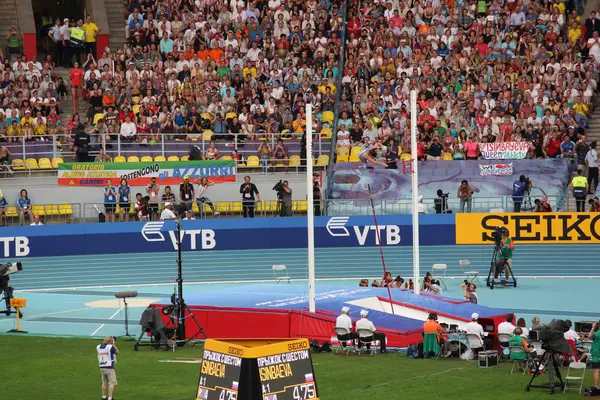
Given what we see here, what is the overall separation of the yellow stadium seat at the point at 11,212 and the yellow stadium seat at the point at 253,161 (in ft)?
25.0

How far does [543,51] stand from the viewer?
4144cm

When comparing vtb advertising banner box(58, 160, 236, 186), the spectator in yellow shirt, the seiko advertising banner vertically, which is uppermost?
the spectator in yellow shirt

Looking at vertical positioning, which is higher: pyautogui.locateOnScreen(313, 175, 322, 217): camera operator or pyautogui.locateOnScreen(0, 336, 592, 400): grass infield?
pyautogui.locateOnScreen(313, 175, 322, 217): camera operator

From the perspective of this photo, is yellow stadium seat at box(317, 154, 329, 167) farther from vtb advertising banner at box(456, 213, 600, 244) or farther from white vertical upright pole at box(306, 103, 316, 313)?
white vertical upright pole at box(306, 103, 316, 313)

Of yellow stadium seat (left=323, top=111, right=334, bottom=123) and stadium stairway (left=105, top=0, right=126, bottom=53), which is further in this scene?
stadium stairway (left=105, top=0, right=126, bottom=53)

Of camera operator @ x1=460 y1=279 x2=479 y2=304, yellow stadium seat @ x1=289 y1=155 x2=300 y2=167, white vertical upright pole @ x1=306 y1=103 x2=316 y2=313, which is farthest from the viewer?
yellow stadium seat @ x1=289 y1=155 x2=300 y2=167

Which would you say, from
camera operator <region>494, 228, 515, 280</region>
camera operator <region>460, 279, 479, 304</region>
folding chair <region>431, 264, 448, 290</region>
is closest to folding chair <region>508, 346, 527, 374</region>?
camera operator <region>460, 279, 479, 304</region>

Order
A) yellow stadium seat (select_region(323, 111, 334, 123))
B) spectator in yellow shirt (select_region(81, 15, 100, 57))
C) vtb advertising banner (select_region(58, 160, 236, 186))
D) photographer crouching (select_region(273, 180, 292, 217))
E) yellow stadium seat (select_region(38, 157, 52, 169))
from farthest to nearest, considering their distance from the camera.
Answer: spectator in yellow shirt (select_region(81, 15, 100, 57)) → yellow stadium seat (select_region(323, 111, 334, 123)) → yellow stadium seat (select_region(38, 157, 52, 169)) → vtb advertising banner (select_region(58, 160, 236, 186)) → photographer crouching (select_region(273, 180, 292, 217))

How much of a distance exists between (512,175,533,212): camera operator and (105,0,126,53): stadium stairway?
17607 millimetres

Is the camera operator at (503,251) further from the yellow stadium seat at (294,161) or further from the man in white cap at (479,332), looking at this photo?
the man in white cap at (479,332)

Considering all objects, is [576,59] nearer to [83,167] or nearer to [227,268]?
[227,268]

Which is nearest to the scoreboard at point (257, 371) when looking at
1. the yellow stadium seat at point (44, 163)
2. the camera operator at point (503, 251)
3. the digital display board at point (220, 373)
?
the digital display board at point (220, 373)

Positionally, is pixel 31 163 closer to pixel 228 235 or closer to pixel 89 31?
pixel 228 235

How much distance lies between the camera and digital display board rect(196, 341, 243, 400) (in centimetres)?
1305
